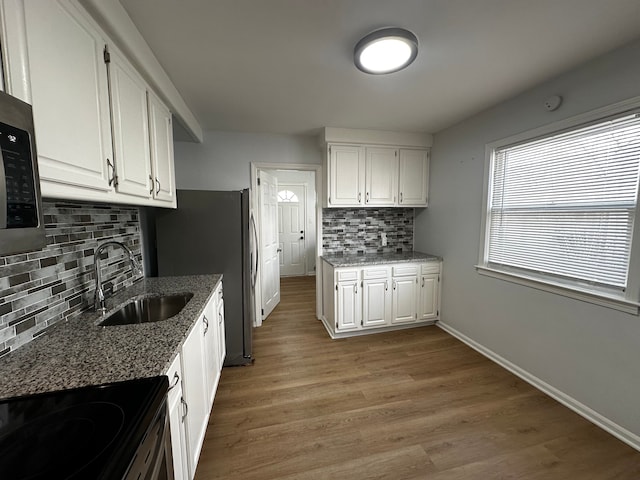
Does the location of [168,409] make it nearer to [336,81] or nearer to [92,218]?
[92,218]

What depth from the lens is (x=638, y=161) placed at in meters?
1.49

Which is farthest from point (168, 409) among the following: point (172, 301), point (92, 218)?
point (92, 218)

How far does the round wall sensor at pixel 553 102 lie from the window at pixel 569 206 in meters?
0.16

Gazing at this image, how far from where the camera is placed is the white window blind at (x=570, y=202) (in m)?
1.55

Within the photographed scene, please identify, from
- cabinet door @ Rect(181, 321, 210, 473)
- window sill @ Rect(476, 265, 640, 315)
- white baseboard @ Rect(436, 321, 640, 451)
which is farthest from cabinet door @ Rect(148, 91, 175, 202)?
white baseboard @ Rect(436, 321, 640, 451)

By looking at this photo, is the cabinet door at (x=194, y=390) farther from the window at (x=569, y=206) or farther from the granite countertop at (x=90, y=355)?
the window at (x=569, y=206)

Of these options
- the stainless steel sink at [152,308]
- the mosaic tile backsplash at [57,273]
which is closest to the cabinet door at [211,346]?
the stainless steel sink at [152,308]

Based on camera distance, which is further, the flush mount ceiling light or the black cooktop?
the flush mount ceiling light

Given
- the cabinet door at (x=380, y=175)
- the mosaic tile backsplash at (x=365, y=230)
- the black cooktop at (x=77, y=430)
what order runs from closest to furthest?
the black cooktop at (x=77, y=430)
the cabinet door at (x=380, y=175)
the mosaic tile backsplash at (x=365, y=230)

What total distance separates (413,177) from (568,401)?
244cm

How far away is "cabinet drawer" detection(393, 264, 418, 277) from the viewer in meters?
2.92

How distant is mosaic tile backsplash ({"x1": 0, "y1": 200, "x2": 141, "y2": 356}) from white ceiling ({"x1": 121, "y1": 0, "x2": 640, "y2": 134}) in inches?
42.4

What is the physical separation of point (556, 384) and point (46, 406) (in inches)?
114

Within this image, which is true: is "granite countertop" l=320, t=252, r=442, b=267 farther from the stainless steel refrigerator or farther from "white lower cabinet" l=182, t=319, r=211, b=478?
"white lower cabinet" l=182, t=319, r=211, b=478
